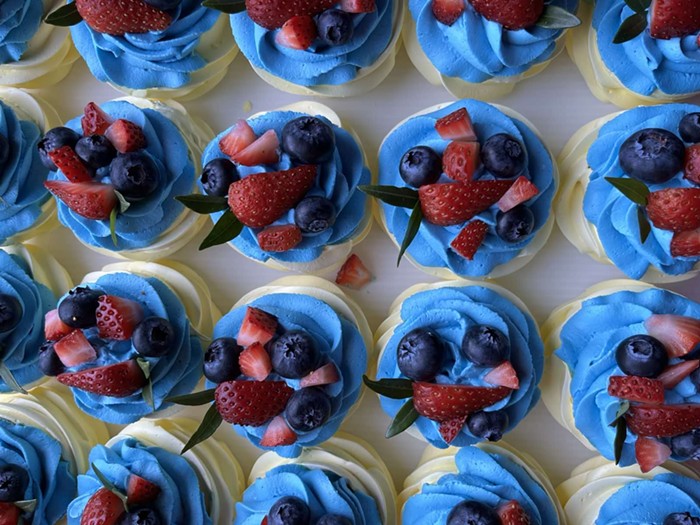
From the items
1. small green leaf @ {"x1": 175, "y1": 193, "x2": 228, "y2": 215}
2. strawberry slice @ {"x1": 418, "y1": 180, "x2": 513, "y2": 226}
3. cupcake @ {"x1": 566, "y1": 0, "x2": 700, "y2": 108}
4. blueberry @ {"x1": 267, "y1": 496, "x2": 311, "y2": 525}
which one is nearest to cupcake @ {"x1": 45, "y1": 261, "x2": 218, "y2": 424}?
small green leaf @ {"x1": 175, "y1": 193, "x2": 228, "y2": 215}

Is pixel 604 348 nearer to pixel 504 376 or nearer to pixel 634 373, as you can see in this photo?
pixel 634 373

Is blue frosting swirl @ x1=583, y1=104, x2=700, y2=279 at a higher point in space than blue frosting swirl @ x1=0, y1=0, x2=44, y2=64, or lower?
lower

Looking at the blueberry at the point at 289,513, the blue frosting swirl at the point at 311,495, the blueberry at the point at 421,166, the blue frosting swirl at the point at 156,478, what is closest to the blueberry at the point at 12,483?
the blue frosting swirl at the point at 156,478

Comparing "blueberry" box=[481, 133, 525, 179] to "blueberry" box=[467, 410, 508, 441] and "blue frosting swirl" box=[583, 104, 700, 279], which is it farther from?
"blueberry" box=[467, 410, 508, 441]

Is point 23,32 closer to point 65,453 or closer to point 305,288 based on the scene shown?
point 305,288

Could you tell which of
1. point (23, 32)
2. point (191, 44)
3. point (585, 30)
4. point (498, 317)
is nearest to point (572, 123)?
point (585, 30)

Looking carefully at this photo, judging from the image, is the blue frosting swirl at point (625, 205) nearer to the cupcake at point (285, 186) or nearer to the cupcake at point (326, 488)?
the cupcake at point (285, 186)
